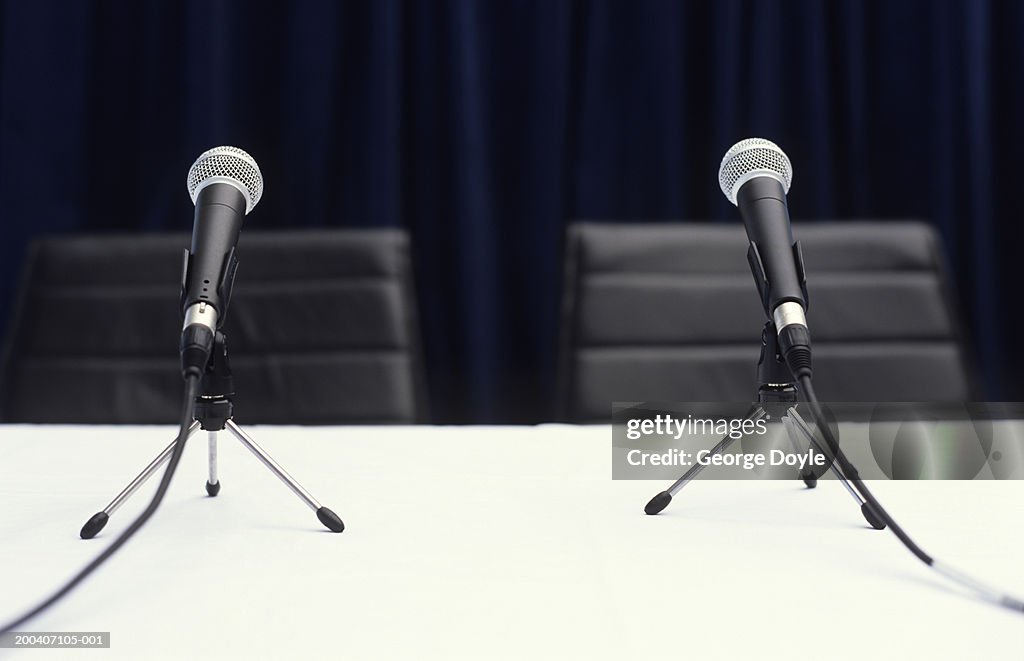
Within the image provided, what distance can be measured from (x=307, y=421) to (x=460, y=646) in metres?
0.91

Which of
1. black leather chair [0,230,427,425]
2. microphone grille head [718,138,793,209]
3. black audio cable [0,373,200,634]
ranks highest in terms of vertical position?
microphone grille head [718,138,793,209]

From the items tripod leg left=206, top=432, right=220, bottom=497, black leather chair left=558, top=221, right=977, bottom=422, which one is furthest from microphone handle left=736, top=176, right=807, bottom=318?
black leather chair left=558, top=221, right=977, bottom=422

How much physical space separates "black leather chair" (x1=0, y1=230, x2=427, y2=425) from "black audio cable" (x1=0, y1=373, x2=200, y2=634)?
0.77 metres

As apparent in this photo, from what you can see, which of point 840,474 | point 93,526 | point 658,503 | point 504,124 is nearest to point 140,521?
point 93,526

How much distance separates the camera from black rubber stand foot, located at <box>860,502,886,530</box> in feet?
1.88

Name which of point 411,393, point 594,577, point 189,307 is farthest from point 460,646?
point 411,393

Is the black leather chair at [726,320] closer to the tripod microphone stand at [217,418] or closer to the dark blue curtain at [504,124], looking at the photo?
the dark blue curtain at [504,124]

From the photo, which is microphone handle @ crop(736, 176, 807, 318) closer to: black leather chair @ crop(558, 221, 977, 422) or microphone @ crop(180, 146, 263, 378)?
microphone @ crop(180, 146, 263, 378)

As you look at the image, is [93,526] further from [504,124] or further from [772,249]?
[504,124]

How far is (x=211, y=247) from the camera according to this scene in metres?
0.54

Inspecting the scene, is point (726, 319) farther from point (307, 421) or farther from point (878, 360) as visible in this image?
point (307, 421)

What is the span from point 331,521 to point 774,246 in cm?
37

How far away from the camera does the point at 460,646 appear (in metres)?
0.40

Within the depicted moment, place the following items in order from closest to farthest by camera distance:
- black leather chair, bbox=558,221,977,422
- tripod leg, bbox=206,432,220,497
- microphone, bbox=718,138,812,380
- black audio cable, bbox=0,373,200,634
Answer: black audio cable, bbox=0,373,200,634
microphone, bbox=718,138,812,380
tripod leg, bbox=206,432,220,497
black leather chair, bbox=558,221,977,422
